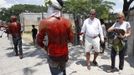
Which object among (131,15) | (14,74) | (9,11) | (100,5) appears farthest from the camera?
(9,11)

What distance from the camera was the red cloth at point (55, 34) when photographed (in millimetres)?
5383

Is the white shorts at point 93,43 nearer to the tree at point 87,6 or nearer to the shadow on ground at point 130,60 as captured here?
the shadow on ground at point 130,60

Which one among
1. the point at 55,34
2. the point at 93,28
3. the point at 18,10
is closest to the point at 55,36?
the point at 55,34

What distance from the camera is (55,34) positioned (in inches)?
213

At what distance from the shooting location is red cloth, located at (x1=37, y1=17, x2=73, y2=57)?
212 inches

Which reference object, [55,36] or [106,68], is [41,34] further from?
[106,68]

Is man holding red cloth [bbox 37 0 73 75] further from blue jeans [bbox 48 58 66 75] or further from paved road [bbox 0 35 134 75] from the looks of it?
paved road [bbox 0 35 134 75]

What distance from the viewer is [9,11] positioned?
338ft

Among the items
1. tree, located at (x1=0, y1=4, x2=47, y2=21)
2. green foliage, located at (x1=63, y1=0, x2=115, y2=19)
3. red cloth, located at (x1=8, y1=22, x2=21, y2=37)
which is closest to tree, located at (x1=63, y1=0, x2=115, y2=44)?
green foliage, located at (x1=63, y1=0, x2=115, y2=19)

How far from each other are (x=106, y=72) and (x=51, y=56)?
3.90m

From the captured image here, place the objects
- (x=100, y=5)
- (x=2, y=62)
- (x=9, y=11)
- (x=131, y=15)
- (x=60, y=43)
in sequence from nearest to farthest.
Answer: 1. (x=60, y=43)
2. (x=131, y=15)
3. (x=2, y=62)
4. (x=100, y=5)
5. (x=9, y=11)

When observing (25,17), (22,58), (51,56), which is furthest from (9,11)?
(51,56)

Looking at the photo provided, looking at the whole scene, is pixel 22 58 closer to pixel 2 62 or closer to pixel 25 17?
pixel 2 62

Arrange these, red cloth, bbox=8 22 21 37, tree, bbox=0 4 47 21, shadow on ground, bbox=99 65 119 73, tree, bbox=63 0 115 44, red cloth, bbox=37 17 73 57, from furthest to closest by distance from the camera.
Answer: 1. tree, bbox=0 4 47 21
2. tree, bbox=63 0 115 44
3. red cloth, bbox=8 22 21 37
4. shadow on ground, bbox=99 65 119 73
5. red cloth, bbox=37 17 73 57
